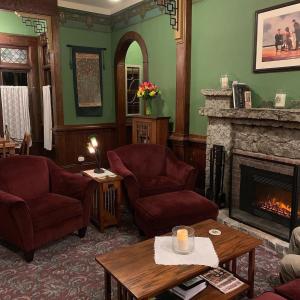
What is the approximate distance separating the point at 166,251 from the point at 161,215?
851mm

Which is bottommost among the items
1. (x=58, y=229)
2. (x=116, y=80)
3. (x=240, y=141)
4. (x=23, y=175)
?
(x=58, y=229)

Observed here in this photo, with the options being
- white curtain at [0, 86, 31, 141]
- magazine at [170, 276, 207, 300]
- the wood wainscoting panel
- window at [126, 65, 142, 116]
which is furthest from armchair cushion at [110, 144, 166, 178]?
white curtain at [0, 86, 31, 141]

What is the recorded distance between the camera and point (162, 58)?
15.9 ft

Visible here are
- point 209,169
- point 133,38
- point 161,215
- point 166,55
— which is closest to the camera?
point 161,215

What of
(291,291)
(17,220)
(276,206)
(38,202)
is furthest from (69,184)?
(291,291)

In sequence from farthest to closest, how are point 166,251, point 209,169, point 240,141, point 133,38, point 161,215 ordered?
point 133,38, point 209,169, point 240,141, point 161,215, point 166,251

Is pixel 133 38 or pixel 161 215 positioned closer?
pixel 161 215

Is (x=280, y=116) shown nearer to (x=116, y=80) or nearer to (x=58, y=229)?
(x=58, y=229)

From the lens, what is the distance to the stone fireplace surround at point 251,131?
2963 millimetres

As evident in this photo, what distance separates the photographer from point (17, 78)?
630cm

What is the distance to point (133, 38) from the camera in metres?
5.42

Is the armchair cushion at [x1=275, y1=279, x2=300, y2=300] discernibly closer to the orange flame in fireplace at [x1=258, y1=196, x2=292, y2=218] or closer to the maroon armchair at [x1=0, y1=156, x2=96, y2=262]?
the orange flame in fireplace at [x1=258, y1=196, x2=292, y2=218]

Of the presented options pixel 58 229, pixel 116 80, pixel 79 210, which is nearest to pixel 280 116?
pixel 79 210

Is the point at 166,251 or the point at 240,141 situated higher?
the point at 240,141
